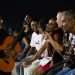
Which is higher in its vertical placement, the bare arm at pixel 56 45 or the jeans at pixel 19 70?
the bare arm at pixel 56 45

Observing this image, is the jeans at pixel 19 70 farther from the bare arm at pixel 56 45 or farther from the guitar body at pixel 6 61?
the guitar body at pixel 6 61

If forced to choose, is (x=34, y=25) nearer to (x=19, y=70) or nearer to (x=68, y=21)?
(x=19, y=70)

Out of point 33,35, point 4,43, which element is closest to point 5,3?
point 33,35

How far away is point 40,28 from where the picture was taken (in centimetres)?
444

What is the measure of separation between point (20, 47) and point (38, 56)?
4.44 feet

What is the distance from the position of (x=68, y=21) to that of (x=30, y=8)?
4307 mm

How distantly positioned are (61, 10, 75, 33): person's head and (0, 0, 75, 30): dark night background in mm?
3599

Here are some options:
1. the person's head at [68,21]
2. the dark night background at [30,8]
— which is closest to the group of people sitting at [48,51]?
the person's head at [68,21]

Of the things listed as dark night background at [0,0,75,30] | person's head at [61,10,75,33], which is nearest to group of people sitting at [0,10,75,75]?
person's head at [61,10,75,33]

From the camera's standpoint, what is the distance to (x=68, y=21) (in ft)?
8.28

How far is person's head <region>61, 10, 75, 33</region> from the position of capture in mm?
2505

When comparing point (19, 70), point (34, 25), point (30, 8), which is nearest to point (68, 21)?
point (19, 70)

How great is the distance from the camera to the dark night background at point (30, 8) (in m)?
6.37

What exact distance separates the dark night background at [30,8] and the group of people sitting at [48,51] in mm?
1768
